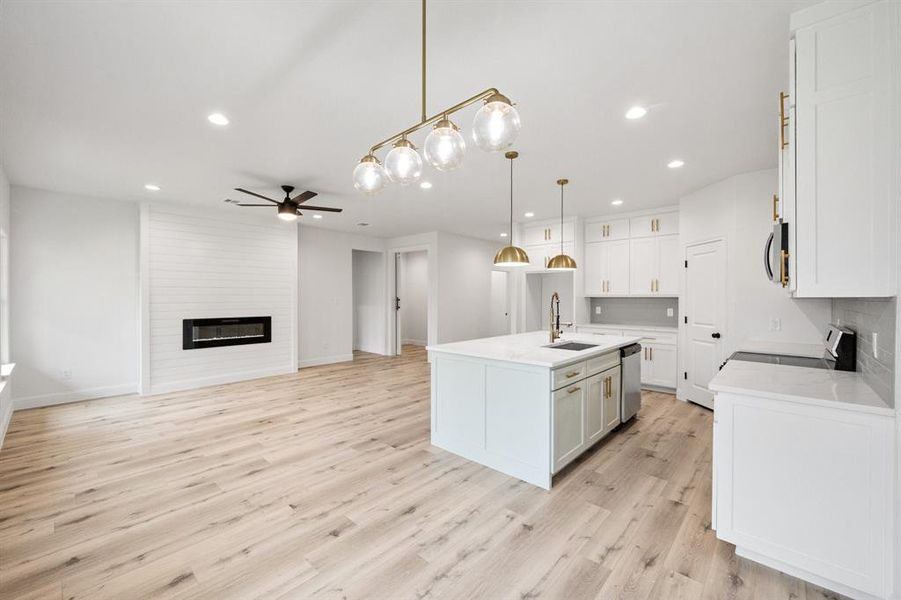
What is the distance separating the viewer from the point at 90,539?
221 centimetres

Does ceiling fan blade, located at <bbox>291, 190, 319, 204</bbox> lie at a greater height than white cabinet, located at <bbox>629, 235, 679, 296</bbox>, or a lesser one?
greater

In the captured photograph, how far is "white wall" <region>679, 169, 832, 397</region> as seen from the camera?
12.7 feet

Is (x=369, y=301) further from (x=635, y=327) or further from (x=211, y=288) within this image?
(x=635, y=327)

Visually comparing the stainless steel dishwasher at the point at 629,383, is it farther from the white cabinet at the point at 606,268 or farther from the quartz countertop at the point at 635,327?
the white cabinet at the point at 606,268

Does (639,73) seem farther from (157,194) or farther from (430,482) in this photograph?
(157,194)

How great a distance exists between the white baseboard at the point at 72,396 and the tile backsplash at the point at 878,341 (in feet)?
24.6

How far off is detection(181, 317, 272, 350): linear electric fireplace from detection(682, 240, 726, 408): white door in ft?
20.9

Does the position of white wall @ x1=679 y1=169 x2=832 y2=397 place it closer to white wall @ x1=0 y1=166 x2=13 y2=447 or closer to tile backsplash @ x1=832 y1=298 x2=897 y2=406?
tile backsplash @ x1=832 y1=298 x2=897 y2=406

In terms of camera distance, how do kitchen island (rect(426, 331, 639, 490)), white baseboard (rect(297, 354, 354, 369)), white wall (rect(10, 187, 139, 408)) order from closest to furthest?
kitchen island (rect(426, 331, 639, 490)) → white wall (rect(10, 187, 139, 408)) → white baseboard (rect(297, 354, 354, 369))

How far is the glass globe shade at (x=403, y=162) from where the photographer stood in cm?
169

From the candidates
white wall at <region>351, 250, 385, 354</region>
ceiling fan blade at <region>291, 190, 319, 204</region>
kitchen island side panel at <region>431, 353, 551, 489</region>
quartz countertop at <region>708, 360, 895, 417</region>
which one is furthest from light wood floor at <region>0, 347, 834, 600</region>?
white wall at <region>351, 250, 385, 354</region>

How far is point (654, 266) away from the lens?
5590mm

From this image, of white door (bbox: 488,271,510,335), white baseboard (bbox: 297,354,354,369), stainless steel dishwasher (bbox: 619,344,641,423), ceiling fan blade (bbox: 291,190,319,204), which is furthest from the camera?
white door (bbox: 488,271,510,335)

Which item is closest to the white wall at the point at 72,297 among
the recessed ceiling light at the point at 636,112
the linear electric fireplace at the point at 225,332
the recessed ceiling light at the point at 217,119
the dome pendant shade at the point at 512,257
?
the linear electric fireplace at the point at 225,332
